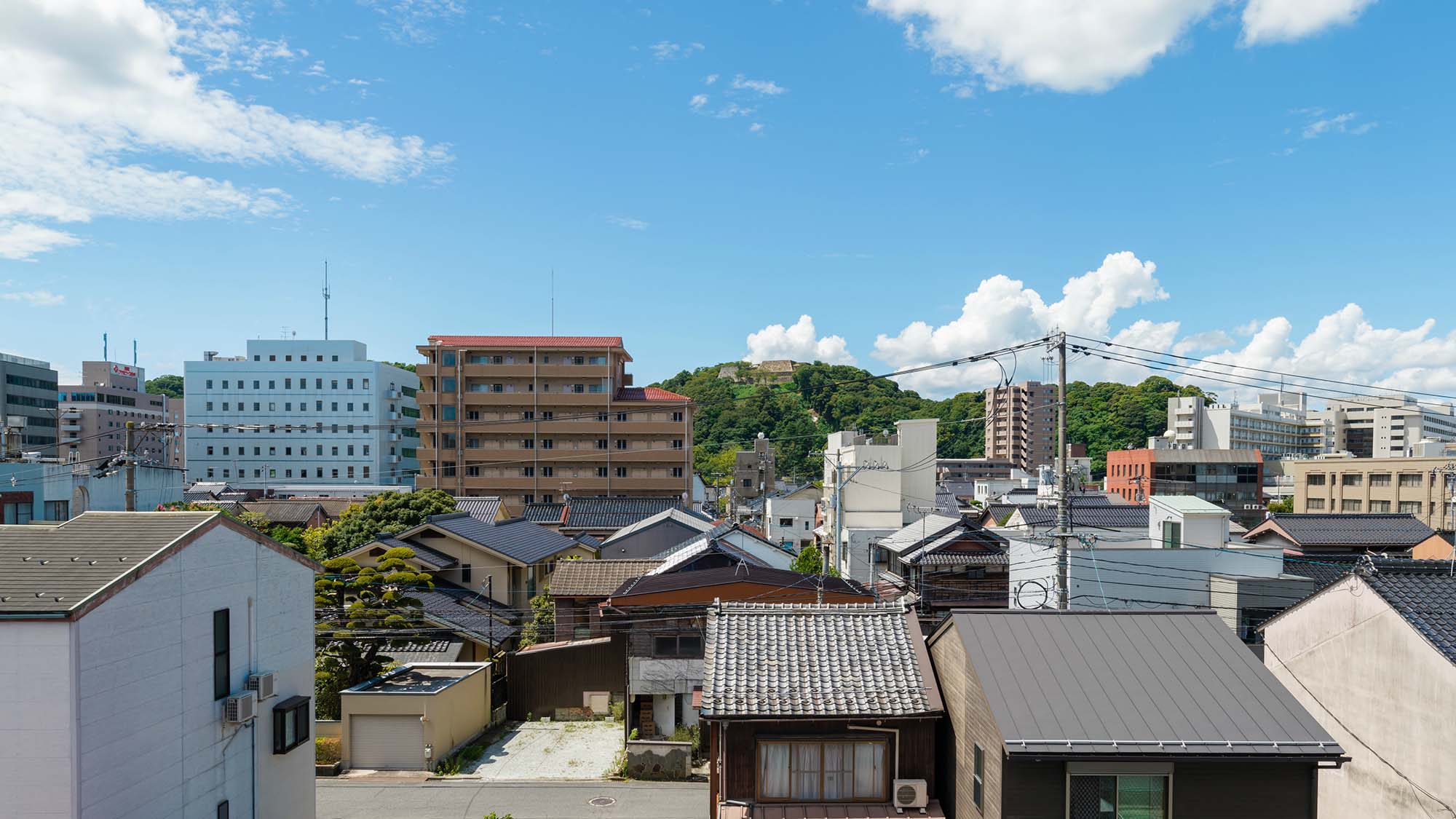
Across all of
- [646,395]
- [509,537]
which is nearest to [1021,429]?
[646,395]

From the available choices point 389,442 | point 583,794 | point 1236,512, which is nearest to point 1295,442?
point 1236,512

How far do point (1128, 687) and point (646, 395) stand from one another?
212 ft

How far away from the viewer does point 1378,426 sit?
12700 cm

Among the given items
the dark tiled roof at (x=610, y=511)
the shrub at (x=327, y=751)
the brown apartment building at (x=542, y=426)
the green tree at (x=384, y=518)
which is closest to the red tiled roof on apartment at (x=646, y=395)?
the brown apartment building at (x=542, y=426)

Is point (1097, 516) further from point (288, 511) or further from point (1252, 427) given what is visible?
A: point (1252, 427)

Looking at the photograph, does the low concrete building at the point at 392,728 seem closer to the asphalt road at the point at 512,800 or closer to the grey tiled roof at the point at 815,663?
the asphalt road at the point at 512,800

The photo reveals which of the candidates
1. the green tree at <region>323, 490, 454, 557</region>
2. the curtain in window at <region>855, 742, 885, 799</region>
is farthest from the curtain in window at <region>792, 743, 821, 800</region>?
the green tree at <region>323, 490, 454, 557</region>

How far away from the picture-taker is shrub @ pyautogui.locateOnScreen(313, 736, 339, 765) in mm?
21422

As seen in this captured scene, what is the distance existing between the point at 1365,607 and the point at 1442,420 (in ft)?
560

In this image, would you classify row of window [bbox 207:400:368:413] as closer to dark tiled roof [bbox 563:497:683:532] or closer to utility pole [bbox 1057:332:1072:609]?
dark tiled roof [bbox 563:497:683:532]

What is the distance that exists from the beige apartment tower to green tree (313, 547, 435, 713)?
397 ft

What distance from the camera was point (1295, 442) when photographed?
131125 mm

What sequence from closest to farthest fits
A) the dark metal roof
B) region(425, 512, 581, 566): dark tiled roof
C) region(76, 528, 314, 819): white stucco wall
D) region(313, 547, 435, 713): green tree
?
the dark metal roof → region(76, 528, 314, 819): white stucco wall → region(313, 547, 435, 713): green tree → region(425, 512, 581, 566): dark tiled roof

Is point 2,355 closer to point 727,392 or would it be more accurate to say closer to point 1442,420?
point 727,392
